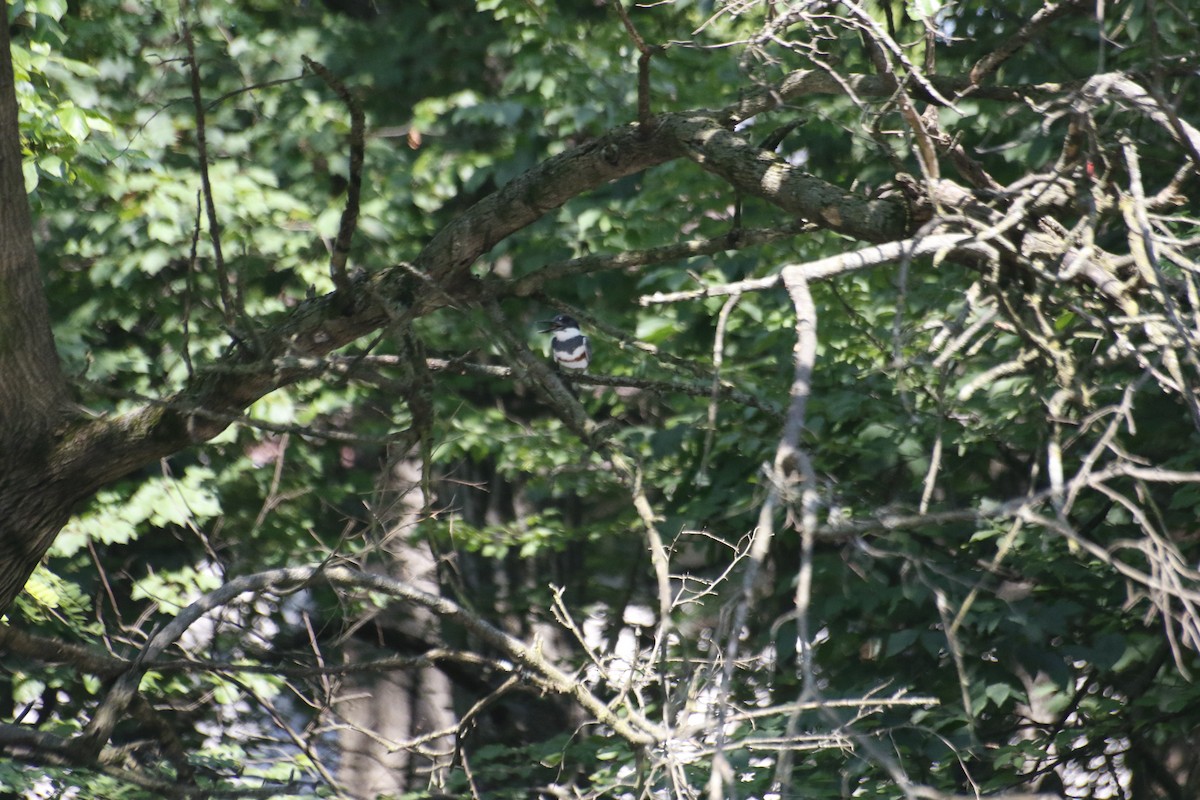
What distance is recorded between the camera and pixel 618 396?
6164 mm

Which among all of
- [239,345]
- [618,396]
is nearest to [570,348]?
[618,396]

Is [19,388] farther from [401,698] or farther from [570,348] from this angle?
[401,698]

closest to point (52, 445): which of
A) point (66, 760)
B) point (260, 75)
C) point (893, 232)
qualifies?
point (66, 760)

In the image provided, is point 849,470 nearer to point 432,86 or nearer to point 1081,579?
point 1081,579

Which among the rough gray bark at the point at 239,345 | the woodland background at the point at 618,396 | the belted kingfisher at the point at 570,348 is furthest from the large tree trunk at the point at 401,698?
the rough gray bark at the point at 239,345

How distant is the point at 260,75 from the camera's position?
19.9 ft

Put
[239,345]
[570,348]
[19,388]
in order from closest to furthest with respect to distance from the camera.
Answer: [19,388]
[239,345]
[570,348]

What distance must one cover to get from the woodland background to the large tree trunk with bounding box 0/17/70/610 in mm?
11

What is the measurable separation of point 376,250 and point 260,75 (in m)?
1.13

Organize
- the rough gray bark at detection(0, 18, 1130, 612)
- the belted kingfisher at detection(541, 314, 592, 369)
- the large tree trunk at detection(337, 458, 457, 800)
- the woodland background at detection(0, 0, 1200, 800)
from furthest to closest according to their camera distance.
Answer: the large tree trunk at detection(337, 458, 457, 800), the belted kingfisher at detection(541, 314, 592, 369), the rough gray bark at detection(0, 18, 1130, 612), the woodland background at detection(0, 0, 1200, 800)

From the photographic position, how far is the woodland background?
7.25ft

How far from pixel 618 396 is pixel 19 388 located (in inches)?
140

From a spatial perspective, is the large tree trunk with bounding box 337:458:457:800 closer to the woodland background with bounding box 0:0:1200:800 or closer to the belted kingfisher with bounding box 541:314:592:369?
the woodland background with bounding box 0:0:1200:800

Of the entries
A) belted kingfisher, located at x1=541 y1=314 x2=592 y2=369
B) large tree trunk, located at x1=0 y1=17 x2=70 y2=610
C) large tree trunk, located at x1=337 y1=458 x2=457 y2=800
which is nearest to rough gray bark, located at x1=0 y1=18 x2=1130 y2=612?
large tree trunk, located at x1=0 y1=17 x2=70 y2=610
